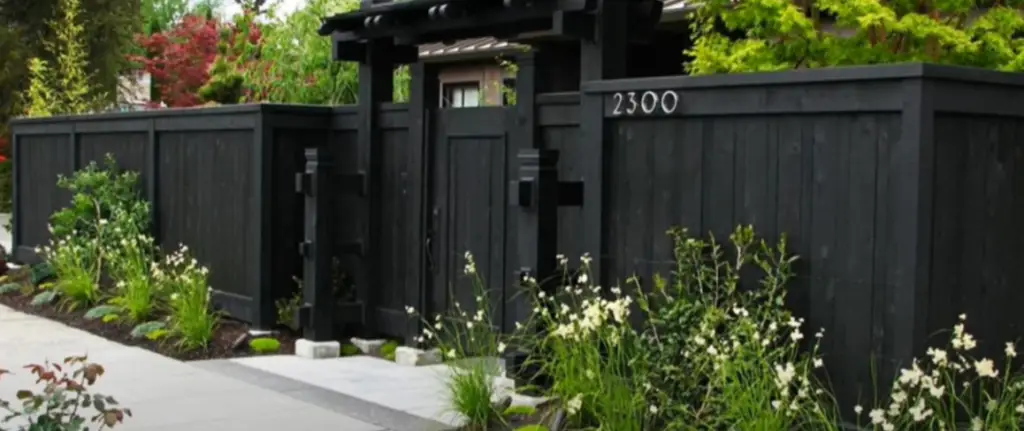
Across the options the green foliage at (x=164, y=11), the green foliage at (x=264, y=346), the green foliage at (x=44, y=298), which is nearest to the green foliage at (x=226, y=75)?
the green foliage at (x=44, y=298)

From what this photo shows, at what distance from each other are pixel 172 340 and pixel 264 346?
0.76 meters

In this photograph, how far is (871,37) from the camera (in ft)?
28.5

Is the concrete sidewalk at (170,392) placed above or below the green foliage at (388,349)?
below

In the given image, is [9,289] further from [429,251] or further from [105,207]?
[429,251]

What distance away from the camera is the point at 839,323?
5707mm

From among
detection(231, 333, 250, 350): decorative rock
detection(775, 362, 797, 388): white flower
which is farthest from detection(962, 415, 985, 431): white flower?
detection(231, 333, 250, 350): decorative rock

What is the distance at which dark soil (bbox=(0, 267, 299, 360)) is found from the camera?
9.22 m

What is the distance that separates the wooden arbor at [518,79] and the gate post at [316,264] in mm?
11

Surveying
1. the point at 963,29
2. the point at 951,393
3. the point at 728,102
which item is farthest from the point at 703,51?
the point at 951,393

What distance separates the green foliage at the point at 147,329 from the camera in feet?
31.8

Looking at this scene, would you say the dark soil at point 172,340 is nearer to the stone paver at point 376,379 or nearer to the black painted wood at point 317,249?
the stone paver at point 376,379

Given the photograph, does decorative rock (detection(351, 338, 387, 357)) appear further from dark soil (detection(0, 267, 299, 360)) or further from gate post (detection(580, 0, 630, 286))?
gate post (detection(580, 0, 630, 286))

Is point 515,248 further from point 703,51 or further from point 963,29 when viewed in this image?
point 963,29

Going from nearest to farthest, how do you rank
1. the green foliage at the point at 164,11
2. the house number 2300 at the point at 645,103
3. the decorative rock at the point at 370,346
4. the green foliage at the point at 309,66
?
1. the house number 2300 at the point at 645,103
2. the decorative rock at the point at 370,346
3. the green foliage at the point at 309,66
4. the green foliage at the point at 164,11
